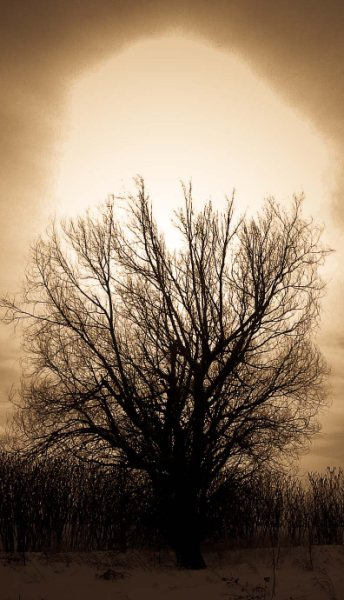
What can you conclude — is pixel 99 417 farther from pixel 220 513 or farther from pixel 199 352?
pixel 220 513

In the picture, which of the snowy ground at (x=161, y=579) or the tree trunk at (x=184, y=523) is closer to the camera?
the snowy ground at (x=161, y=579)

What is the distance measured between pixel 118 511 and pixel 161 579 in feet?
21.0

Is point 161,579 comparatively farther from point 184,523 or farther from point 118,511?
point 118,511

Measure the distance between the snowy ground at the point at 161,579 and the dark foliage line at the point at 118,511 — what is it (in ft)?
4.09

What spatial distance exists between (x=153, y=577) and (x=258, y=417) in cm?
511

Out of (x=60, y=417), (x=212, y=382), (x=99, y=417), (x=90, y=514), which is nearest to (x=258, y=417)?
(x=212, y=382)

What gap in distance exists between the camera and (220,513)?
1611 centimetres

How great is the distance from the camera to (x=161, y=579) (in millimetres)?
14352

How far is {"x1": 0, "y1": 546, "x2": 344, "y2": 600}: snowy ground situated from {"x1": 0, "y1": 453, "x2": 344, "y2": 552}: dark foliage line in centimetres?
125

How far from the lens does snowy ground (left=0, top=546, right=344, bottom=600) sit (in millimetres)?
13047

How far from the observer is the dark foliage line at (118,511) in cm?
1630

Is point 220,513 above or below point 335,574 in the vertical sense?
above

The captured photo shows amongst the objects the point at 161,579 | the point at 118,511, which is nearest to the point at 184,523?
the point at 161,579

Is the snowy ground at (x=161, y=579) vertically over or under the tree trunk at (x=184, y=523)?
under
